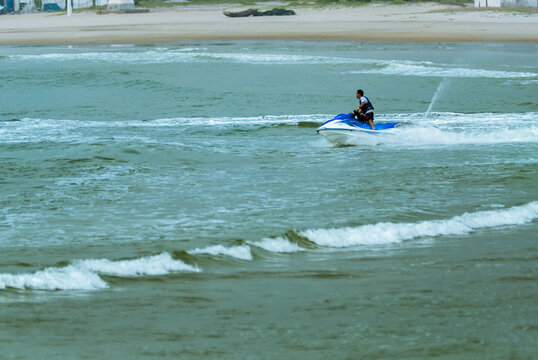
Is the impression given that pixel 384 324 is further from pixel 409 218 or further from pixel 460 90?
pixel 460 90

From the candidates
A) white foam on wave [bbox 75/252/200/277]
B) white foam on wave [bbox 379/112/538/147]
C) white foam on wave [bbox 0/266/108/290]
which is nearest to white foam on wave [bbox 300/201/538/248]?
white foam on wave [bbox 75/252/200/277]

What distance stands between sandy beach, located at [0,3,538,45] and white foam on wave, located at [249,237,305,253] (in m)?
41.9

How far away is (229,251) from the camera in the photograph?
941 cm

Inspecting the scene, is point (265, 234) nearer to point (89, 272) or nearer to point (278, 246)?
point (278, 246)

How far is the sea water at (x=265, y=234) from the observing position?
22.4 feet

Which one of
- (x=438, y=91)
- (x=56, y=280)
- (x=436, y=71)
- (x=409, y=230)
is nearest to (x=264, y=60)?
(x=436, y=71)

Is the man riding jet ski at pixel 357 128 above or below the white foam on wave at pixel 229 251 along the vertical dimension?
above

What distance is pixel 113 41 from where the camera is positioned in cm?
5703

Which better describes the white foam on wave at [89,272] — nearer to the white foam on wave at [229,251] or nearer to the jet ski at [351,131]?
the white foam on wave at [229,251]

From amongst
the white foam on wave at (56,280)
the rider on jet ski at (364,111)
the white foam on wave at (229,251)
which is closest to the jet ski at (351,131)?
the rider on jet ski at (364,111)

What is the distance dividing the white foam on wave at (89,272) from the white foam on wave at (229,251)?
437 mm

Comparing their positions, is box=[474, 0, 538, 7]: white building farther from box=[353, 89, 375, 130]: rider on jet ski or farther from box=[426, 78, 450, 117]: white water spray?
box=[353, 89, 375, 130]: rider on jet ski

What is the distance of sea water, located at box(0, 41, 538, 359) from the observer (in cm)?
683

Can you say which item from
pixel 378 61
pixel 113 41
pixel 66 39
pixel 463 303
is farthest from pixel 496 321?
pixel 66 39
